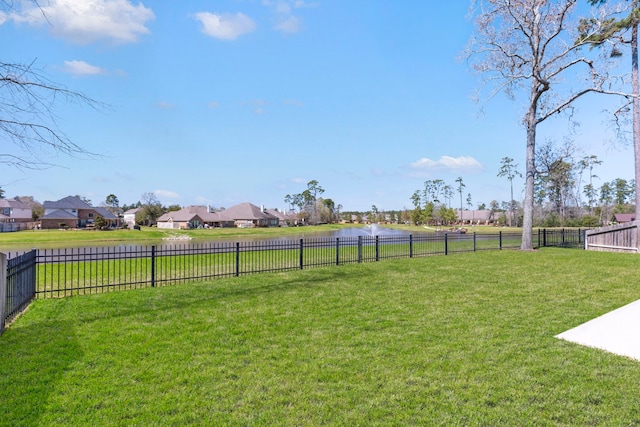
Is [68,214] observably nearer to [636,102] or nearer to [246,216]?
[246,216]

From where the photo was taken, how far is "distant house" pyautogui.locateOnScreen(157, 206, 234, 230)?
77.0m

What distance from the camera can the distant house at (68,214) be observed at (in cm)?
6162

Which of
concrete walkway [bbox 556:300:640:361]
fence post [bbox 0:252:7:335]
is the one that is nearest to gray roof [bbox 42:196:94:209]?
fence post [bbox 0:252:7:335]

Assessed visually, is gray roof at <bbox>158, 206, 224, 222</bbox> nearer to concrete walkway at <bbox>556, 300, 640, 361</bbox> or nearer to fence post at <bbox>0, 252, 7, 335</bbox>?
fence post at <bbox>0, 252, 7, 335</bbox>

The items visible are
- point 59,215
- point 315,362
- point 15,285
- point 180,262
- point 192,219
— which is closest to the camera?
point 315,362

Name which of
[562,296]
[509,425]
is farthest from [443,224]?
[509,425]

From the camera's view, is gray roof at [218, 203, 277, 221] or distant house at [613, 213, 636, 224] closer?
distant house at [613, 213, 636, 224]

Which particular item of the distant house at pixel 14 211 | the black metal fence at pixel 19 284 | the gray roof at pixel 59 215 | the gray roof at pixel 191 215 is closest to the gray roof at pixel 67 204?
the gray roof at pixel 59 215

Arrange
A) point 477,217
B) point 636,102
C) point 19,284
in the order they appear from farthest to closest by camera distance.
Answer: point 477,217 < point 636,102 < point 19,284

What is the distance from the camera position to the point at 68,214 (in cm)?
6412

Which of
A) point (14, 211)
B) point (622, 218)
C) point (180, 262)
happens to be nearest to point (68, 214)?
point (14, 211)

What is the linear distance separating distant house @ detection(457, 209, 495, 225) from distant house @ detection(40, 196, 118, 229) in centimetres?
9638

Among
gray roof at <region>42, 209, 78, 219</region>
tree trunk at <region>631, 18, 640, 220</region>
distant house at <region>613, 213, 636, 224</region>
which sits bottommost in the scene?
distant house at <region>613, 213, 636, 224</region>

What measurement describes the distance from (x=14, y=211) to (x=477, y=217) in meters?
117
